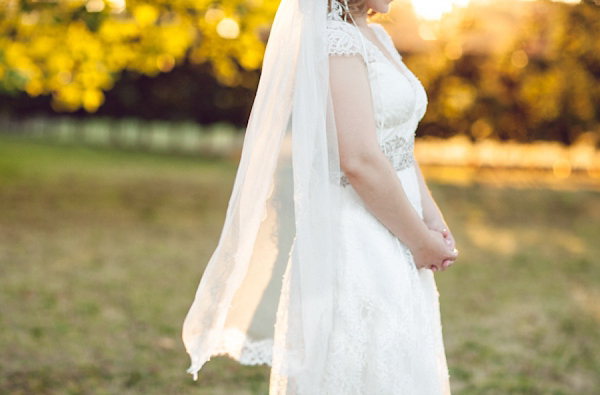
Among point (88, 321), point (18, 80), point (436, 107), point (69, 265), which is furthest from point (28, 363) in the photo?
point (436, 107)

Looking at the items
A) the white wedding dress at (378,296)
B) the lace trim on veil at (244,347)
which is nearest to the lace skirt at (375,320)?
the white wedding dress at (378,296)

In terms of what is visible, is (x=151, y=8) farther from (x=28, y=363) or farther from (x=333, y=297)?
(x=333, y=297)

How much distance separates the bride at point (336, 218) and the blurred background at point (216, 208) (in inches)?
27.4

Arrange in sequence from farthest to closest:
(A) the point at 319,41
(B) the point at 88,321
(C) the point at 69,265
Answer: (C) the point at 69,265, (B) the point at 88,321, (A) the point at 319,41

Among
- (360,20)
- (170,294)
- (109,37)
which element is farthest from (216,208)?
(360,20)

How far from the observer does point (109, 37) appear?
9305 mm

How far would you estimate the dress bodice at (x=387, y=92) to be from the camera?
5.82 ft

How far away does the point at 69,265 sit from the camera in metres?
6.54

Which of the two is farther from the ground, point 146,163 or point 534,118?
point 534,118

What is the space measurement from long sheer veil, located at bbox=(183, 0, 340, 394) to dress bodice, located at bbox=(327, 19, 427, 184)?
0.19 ft

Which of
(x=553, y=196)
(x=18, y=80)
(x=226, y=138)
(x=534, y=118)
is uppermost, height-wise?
(x=18, y=80)

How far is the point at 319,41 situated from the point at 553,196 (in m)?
15.3

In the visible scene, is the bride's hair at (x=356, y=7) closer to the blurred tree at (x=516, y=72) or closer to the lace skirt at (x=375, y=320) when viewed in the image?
the lace skirt at (x=375, y=320)

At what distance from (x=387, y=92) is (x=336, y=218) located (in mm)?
393
